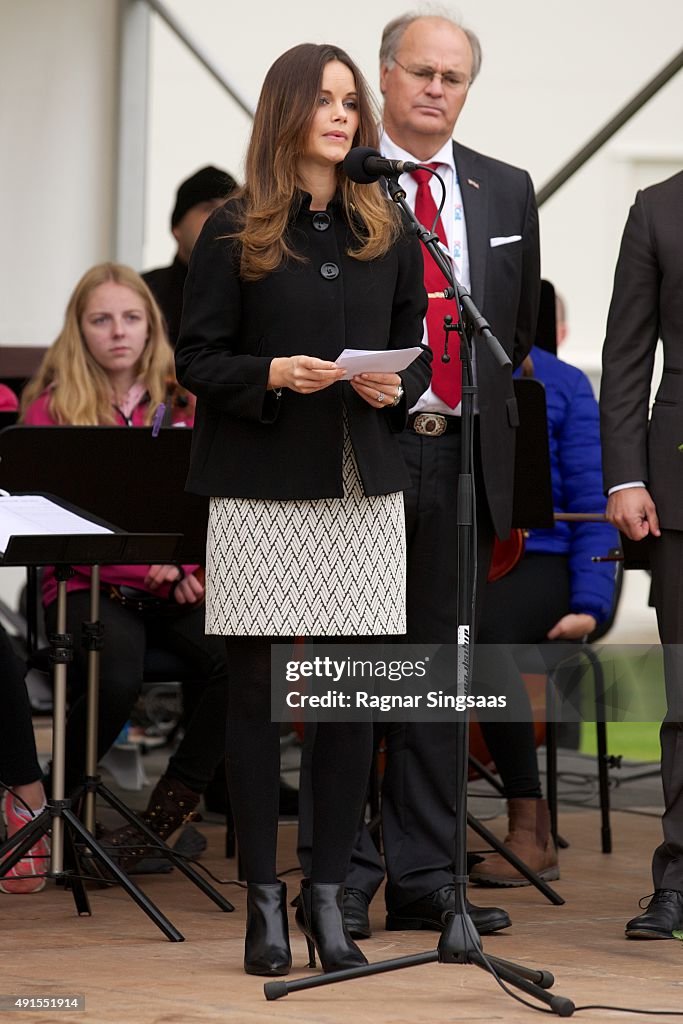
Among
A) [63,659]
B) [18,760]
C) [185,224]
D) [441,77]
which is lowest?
[18,760]

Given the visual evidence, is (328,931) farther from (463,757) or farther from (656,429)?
(656,429)

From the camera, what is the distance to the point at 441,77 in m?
A: 3.27

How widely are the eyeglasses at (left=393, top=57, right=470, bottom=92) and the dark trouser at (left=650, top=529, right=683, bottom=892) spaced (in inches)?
39.9

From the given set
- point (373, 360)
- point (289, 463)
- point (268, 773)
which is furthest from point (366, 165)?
point (268, 773)

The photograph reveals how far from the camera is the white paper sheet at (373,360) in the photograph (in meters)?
2.51

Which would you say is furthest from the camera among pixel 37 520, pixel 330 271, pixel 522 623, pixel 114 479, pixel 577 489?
pixel 577 489

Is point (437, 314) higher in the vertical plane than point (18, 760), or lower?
higher

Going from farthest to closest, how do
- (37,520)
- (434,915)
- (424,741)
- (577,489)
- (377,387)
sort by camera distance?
(577,489) < (424,741) < (434,915) < (37,520) < (377,387)

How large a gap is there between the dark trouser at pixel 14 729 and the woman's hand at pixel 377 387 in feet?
4.56

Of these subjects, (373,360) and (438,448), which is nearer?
(373,360)

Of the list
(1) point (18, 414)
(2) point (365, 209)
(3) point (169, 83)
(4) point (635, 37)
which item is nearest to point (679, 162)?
(4) point (635, 37)

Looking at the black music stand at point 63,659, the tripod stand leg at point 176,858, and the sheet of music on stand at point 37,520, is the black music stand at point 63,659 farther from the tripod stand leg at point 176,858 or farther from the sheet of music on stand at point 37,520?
the tripod stand leg at point 176,858

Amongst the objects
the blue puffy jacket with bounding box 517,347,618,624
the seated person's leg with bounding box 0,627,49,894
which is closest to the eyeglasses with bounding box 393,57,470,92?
the blue puffy jacket with bounding box 517,347,618,624

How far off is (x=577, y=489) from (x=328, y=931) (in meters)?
1.90
